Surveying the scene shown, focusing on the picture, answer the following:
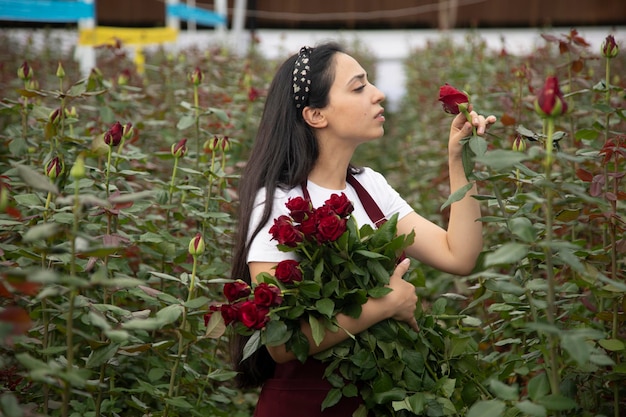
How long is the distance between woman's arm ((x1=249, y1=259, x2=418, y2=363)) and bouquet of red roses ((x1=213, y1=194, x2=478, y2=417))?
0.02 metres

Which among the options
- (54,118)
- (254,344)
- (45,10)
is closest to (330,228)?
(254,344)

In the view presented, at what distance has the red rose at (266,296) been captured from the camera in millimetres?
1560

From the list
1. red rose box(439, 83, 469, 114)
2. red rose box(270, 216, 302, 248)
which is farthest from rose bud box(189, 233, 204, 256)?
red rose box(439, 83, 469, 114)

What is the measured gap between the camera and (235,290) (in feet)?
5.41

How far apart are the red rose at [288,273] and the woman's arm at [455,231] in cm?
51

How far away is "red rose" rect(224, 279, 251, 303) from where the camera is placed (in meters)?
1.65

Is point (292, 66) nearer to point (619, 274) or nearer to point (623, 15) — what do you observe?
point (619, 274)

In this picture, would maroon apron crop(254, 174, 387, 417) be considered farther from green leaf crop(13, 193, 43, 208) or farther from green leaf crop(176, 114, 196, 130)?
green leaf crop(176, 114, 196, 130)

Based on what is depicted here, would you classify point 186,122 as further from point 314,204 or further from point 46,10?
point 46,10

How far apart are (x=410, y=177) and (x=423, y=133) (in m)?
0.65

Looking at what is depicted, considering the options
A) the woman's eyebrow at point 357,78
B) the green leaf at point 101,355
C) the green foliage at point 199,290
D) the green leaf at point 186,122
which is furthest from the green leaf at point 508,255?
the green leaf at point 186,122

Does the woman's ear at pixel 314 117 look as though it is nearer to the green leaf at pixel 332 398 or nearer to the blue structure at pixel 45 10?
the green leaf at pixel 332 398

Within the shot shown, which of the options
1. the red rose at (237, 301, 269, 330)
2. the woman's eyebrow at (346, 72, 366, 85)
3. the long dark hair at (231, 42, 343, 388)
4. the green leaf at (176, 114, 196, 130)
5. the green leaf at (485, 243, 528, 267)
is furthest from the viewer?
the green leaf at (176, 114, 196, 130)

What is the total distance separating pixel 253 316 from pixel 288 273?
0.42 feet
